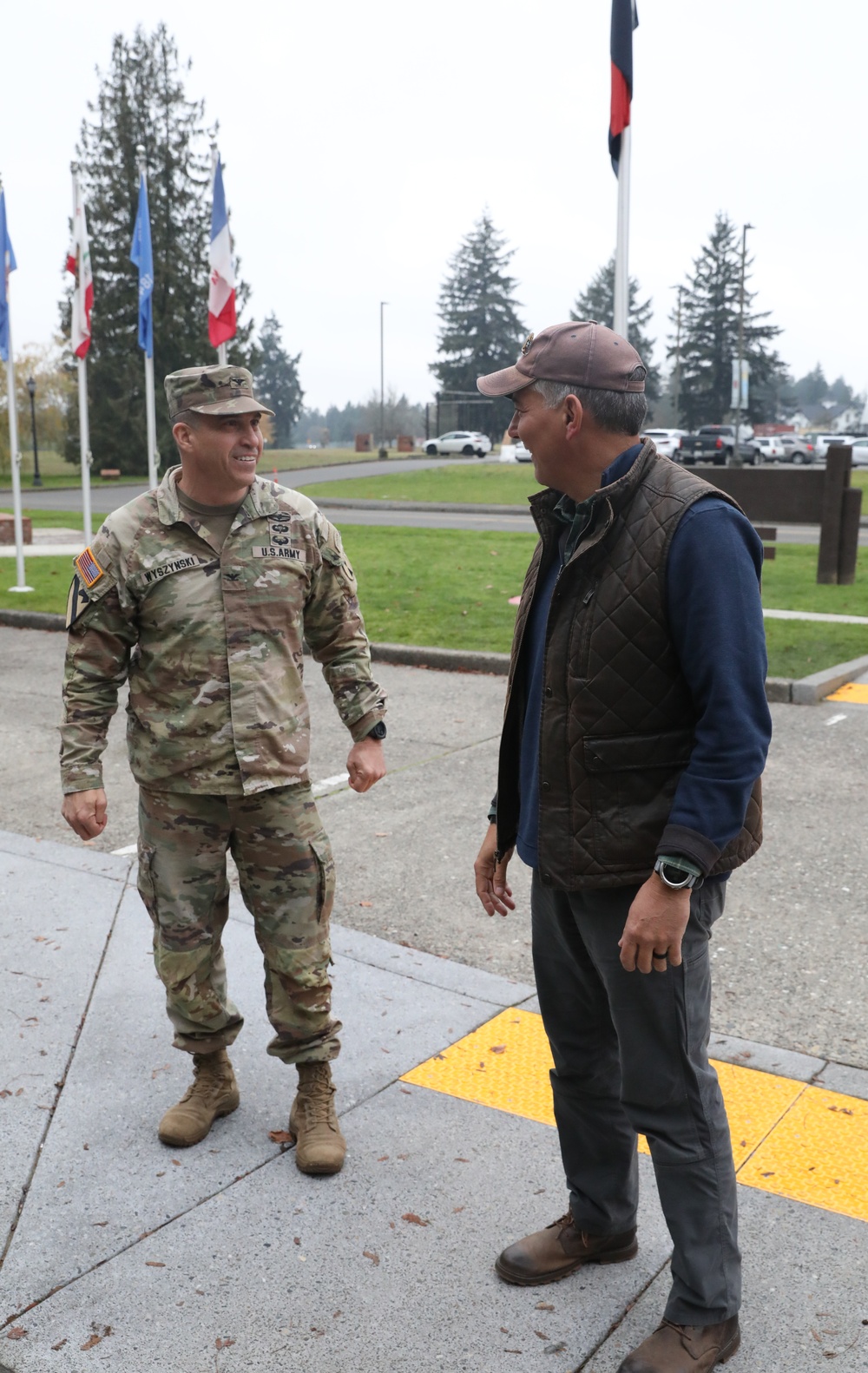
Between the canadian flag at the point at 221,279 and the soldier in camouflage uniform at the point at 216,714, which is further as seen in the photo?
the canadian flag at the point at 221,279

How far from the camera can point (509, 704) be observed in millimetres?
2732

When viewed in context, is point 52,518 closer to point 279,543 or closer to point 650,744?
point 279,543

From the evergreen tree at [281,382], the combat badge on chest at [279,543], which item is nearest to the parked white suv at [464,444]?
the combat badge on chest at [279,543]

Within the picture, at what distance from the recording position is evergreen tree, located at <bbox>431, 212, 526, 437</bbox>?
81.4 metres

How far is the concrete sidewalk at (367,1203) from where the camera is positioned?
2.58m

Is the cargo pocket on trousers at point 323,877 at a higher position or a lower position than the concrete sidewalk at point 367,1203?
higher

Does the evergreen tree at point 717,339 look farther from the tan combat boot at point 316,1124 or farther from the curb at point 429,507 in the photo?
the tan combat boot at point 316,1124

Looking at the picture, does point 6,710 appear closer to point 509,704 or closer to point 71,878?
point 71,878

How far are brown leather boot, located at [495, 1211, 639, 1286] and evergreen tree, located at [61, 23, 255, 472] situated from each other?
49.5m

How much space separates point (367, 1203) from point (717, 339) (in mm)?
82389

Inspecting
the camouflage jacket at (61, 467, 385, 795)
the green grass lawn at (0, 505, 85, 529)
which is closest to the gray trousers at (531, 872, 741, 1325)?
the camouflage jacket at (61, 467, 385, 795)

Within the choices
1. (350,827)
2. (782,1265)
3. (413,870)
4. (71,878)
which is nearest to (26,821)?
(71,878)

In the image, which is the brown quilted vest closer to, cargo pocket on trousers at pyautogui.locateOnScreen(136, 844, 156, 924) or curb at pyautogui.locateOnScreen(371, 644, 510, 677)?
cargo pocket on trousers at pyautogui.locateOnScreen(136, 844, 156, 924)

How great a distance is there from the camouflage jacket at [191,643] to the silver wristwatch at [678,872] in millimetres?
1245
